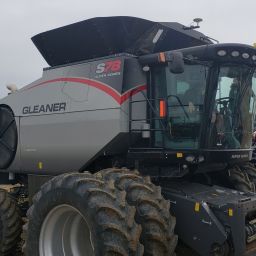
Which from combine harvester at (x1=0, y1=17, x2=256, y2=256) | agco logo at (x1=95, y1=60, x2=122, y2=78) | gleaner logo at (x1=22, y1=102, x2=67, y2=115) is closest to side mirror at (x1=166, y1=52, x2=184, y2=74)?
combine harvester at (x1=0, y1=17, x2=256, y2=256)

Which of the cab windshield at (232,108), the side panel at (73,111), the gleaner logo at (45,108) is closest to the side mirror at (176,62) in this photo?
the cab windshield at (232,108)

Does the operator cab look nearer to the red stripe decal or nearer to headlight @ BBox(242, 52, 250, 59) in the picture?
headlight @ BBox(242, 52, 250, 59)

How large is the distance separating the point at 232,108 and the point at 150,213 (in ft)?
5.86

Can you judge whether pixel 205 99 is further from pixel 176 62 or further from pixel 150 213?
pixel 150 213

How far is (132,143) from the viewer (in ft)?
17.8

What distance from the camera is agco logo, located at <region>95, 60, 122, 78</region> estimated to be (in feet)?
17.8

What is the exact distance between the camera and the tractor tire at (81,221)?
3854mm

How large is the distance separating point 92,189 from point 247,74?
2427 mm

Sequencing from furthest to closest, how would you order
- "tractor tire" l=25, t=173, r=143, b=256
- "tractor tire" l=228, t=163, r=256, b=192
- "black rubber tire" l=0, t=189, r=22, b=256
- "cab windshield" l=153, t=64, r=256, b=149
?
1. "black rubber tire" l=0, t=189, r=22, b=256
2. "tractor tire" l=228, t=163, r=256, b=192
3. "cab windshield" l=153, t=64, r=256, b=149
4. "tractor tire" l=25, t=173, r=143, b=256

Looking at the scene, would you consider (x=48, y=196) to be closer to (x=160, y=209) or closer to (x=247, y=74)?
(x=160, y=209)

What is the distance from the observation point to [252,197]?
4.77 metres

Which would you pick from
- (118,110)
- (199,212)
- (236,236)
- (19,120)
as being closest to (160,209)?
(199,212)

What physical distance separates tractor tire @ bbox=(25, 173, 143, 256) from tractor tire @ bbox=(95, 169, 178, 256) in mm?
172

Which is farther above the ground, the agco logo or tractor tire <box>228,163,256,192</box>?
the agco logo
